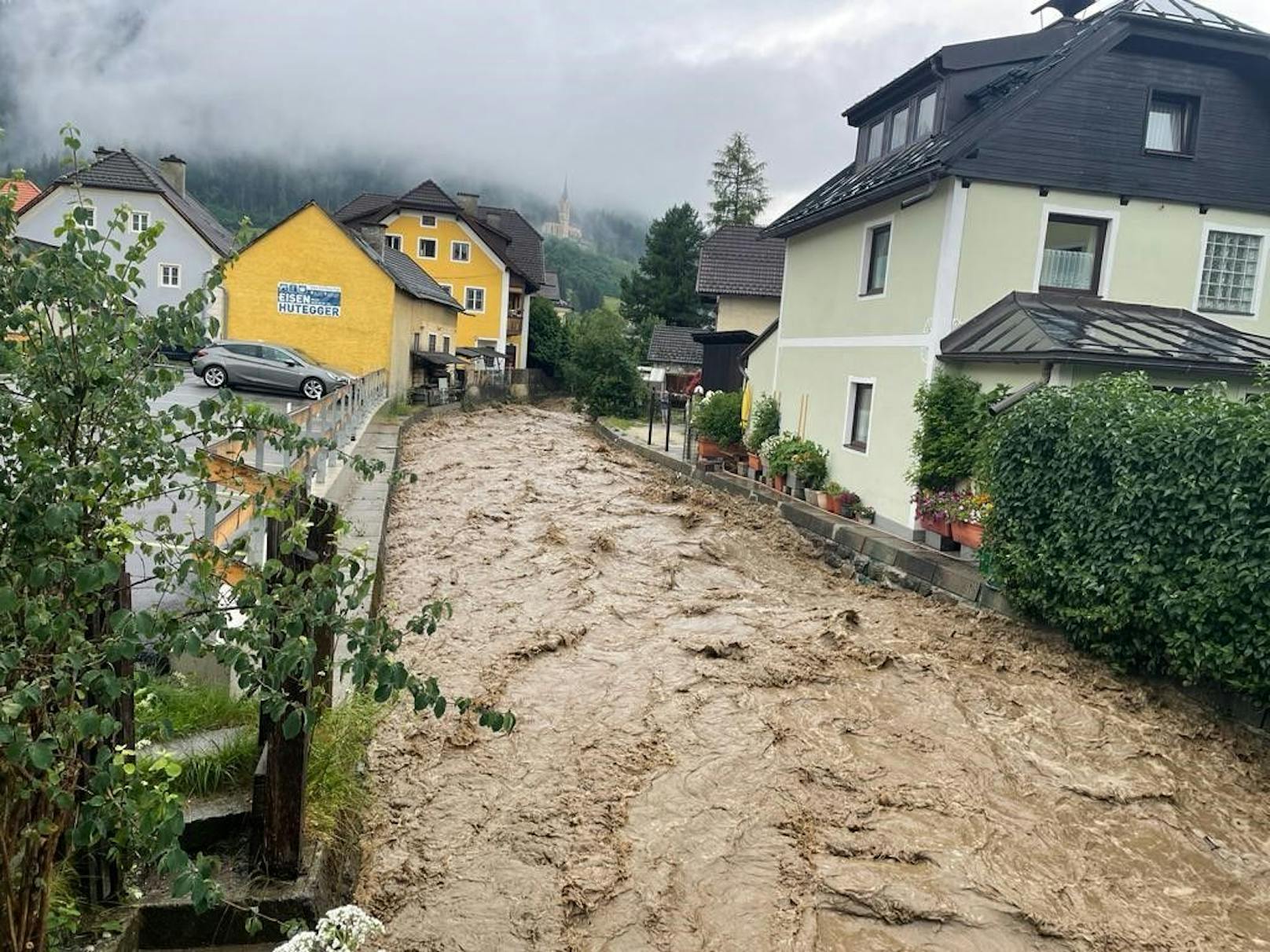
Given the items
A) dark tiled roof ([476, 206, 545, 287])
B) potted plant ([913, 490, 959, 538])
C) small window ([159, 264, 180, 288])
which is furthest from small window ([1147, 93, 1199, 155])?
dark tiled roof ([476, 206, 545, 287])

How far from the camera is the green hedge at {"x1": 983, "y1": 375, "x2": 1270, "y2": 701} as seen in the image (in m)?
6.97

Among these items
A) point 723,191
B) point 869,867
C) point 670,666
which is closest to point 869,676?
point 670,666

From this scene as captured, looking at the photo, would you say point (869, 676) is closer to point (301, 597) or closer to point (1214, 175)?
point (301, 597)

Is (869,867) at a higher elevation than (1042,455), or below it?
below

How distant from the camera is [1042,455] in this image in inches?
378

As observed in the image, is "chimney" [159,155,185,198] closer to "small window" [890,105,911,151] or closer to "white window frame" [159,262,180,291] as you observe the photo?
"white window frame" [159,262,180,291]

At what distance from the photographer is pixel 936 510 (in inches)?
510

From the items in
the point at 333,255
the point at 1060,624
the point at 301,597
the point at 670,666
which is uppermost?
the point at 333,255

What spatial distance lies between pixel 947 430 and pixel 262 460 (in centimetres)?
891

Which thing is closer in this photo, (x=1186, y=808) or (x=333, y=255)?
(x=1186, y=808)

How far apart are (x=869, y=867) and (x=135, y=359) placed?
474 cm

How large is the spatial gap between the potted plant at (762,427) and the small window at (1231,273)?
7875 mm

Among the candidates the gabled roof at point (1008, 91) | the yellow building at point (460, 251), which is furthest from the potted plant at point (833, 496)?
the yellow building at point (460, 251)

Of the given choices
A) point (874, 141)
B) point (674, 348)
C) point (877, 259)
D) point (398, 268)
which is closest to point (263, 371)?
point (398, 268)
